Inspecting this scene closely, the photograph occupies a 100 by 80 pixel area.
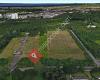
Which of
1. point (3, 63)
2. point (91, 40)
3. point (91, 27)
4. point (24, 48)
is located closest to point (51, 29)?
point (91, 27)

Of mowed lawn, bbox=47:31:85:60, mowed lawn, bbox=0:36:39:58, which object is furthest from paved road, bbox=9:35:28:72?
mowed lawn, bbox=47:31:85:60

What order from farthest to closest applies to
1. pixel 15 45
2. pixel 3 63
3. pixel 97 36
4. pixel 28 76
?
pixel 97 36, pixel 15 45, pixel 3 63, pixel 28 76

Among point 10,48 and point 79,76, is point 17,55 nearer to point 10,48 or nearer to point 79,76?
point 10,48

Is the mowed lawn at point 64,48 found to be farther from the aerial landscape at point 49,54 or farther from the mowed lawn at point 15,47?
the mowed lawn at point 15,47

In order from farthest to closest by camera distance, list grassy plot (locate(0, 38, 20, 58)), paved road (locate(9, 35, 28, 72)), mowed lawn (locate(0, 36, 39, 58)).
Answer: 1. mowed lawn (locate(0, 36, 39, 58))
2. grassy plot (locate(0, 38, 20, 58))
3. paved road (locate(9, 35, 28, 72))

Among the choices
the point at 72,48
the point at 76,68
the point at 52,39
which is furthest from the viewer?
the point at 52,39

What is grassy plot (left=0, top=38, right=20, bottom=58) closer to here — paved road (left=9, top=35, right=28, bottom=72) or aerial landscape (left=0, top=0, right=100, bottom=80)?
aerial landscape (left=0, top=0, right=100, bottom=80)

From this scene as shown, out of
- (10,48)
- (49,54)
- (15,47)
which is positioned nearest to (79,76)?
(49,54)

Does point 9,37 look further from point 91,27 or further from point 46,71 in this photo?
point 46,71

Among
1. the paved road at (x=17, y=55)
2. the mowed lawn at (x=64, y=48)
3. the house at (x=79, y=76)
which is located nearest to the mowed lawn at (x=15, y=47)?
the paved road at (x=17, y=55)
